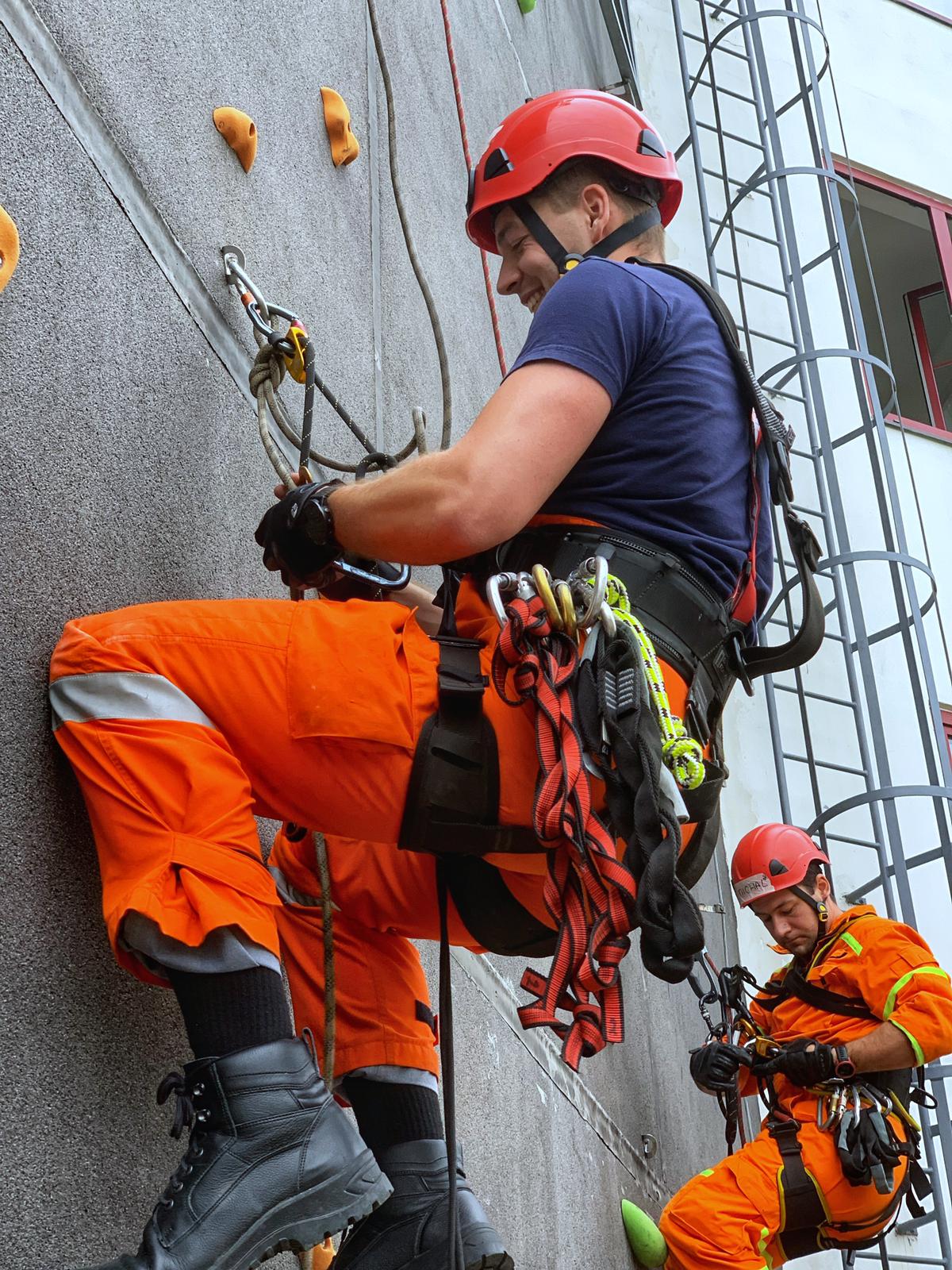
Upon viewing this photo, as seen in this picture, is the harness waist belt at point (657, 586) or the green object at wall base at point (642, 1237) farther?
the green object at wall base at point (642, 1237)

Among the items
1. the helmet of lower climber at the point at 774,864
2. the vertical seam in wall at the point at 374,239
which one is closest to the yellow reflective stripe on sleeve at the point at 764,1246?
the helmet of lower climber at the point at 774,864

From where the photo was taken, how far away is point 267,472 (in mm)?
2703

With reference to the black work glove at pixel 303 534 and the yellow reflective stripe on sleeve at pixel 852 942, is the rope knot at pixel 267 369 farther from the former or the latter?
the yellow reflective stripe on sleeve at pixel 852 942

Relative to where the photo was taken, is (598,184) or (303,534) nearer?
(303,534)

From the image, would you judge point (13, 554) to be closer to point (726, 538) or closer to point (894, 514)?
point (726, 538)

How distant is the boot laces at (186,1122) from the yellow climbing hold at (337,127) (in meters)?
2.26

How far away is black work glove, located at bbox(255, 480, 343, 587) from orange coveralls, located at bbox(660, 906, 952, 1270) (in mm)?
3282

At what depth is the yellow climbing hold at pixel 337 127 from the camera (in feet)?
10.8

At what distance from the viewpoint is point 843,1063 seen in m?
4.60

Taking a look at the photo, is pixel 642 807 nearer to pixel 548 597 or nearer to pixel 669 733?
pixel 669 733

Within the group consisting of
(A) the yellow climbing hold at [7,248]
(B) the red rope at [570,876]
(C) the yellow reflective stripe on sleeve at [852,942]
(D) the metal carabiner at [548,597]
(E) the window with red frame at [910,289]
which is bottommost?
(B) the red rope at [570,876]

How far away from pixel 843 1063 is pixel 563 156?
10.3 ft

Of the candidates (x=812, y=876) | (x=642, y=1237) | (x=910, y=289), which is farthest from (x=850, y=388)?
(x=642, y=1237)

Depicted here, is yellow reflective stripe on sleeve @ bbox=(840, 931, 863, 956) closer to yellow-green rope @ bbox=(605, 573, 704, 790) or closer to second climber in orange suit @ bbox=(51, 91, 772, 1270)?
second climber in orange suit @ bbox=(51, 91, 772, 1270)
